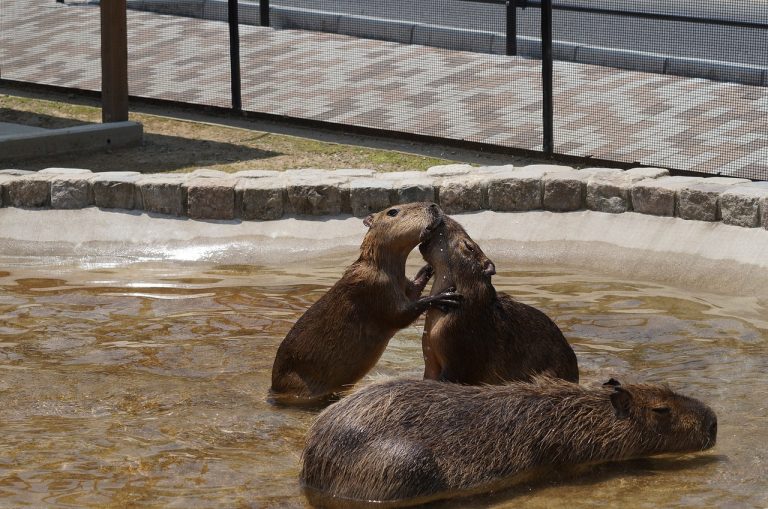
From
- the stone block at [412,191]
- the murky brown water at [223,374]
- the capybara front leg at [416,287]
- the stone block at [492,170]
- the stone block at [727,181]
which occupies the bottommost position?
the murky brown water at [223,374]

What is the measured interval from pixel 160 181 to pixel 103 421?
3.79 metres

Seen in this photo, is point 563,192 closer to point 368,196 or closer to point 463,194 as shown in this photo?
point 463,194

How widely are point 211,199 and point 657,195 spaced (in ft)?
10.3

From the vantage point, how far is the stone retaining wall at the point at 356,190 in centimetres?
892

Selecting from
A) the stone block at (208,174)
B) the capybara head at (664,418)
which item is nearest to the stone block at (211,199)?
the stone block at (208,174)

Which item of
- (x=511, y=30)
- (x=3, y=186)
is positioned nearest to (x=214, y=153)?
(x=3, y=186)

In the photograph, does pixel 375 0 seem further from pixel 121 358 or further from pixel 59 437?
pixel 59 437

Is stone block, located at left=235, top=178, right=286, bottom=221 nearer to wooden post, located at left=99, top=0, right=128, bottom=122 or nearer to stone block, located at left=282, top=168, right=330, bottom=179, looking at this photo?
stone block, located at left=282, top=168, right=330, bottom=179

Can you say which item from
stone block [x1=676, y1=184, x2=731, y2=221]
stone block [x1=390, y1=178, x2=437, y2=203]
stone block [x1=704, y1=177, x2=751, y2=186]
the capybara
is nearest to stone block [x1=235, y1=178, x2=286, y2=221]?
stone block [x1=390, y1=178, x2=437, y2=203]

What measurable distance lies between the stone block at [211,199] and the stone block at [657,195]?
112 inches

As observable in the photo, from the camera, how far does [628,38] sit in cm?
1414

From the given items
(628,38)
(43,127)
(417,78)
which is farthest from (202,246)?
(628,38)

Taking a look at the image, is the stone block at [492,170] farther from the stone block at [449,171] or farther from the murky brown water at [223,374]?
the murky brown water at [223,374]

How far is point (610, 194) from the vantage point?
29.4ft
